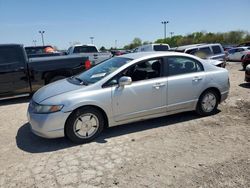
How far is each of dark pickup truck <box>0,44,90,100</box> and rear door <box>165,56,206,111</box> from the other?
4.32 metres

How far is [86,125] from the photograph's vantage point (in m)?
4.50

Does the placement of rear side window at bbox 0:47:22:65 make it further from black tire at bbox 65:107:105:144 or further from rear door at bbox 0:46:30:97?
black tire at bbox 65:107:105:144

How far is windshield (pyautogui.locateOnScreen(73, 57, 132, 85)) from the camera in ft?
16.0

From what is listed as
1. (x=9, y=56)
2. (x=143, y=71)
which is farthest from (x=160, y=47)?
(x=143, y=71)

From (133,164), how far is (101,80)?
168 cm

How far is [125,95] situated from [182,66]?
156 cm

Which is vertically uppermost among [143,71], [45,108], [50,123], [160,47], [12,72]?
[160,47]

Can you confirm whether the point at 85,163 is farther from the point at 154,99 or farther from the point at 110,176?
the point at 154,99

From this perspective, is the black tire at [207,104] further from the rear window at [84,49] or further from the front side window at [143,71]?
the rear window at [84,49]

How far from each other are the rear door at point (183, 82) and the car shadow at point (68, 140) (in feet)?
1.26

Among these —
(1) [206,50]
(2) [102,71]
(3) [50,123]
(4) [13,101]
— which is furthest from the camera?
(1) [206,50]

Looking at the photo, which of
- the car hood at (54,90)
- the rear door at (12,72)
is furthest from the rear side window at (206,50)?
the car hood at (54,90)

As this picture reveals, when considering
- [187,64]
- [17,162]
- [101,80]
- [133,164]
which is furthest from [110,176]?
[187,64]

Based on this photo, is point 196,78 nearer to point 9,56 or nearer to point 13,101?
point 9,56
